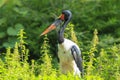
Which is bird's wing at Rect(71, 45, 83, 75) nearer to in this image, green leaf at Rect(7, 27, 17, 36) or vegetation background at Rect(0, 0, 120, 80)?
vegetation background at Rect(0, 0, 120, 80)

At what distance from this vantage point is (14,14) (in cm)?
1106

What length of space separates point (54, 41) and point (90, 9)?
2.96 ft

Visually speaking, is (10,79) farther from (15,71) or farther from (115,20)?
(115,20)

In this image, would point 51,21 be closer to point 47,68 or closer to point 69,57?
point 69,57

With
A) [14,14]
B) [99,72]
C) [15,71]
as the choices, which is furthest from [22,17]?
[15,71]

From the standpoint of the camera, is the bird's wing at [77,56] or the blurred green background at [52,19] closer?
the bird's wing at [77,56]

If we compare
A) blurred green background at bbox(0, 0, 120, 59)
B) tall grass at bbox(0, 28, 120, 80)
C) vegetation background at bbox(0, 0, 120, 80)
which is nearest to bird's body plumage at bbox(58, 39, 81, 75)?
tall grass at bbox(0, 28, 120, 80)

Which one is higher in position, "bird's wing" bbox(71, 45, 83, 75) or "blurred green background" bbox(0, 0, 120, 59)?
"blurred green background" bbox(0, 0, 120, 59)

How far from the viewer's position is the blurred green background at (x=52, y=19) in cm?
1074

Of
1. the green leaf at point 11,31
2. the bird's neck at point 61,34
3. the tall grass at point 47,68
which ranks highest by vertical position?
the green leaf at point 11,31

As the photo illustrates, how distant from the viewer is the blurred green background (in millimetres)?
10742

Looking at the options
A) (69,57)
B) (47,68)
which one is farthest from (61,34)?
(47,68)

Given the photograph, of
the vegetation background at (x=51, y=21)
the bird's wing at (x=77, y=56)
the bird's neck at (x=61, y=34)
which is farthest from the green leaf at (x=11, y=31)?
the bird's wing at (x=77, y=56)

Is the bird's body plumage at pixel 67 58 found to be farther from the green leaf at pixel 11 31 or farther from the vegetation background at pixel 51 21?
the green leaf at pixel 11 31
